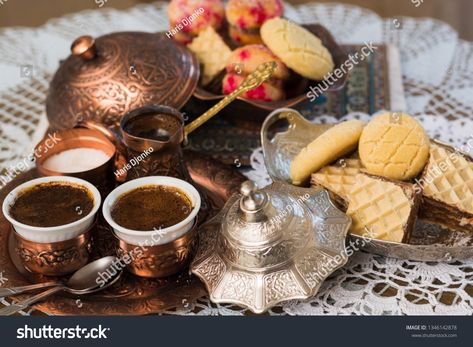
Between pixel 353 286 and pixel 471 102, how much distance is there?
2.60ft

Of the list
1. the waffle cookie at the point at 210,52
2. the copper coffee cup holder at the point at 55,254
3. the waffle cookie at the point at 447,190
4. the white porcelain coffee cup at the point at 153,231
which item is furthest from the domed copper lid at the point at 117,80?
the waffle cookie at the point at 447,190

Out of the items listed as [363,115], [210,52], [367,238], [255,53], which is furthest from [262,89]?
[367,238]

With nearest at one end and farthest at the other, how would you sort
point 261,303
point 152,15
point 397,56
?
point 261,303 → point 397,56 → point 152,15

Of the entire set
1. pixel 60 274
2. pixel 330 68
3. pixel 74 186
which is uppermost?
pixel 330 68

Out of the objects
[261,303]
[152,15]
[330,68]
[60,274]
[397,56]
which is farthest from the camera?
[152,15]

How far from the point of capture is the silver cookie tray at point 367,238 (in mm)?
1203

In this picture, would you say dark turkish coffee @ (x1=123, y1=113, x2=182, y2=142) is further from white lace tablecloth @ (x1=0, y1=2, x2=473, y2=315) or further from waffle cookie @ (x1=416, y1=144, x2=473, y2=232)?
waffle cookie @ (x1=416, y1=144, x2=473, y2=232)

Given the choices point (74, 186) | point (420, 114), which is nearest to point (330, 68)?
point (420, 114)

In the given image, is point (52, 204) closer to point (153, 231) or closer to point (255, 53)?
point (153, 231)

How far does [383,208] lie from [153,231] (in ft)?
1.44

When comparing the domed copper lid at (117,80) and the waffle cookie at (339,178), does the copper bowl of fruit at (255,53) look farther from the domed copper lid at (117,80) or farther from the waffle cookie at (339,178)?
the waffle cookie at (339,178)

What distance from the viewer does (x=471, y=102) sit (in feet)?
5.86

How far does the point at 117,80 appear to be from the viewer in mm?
1580

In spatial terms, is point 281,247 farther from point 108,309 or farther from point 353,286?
point 108,309
